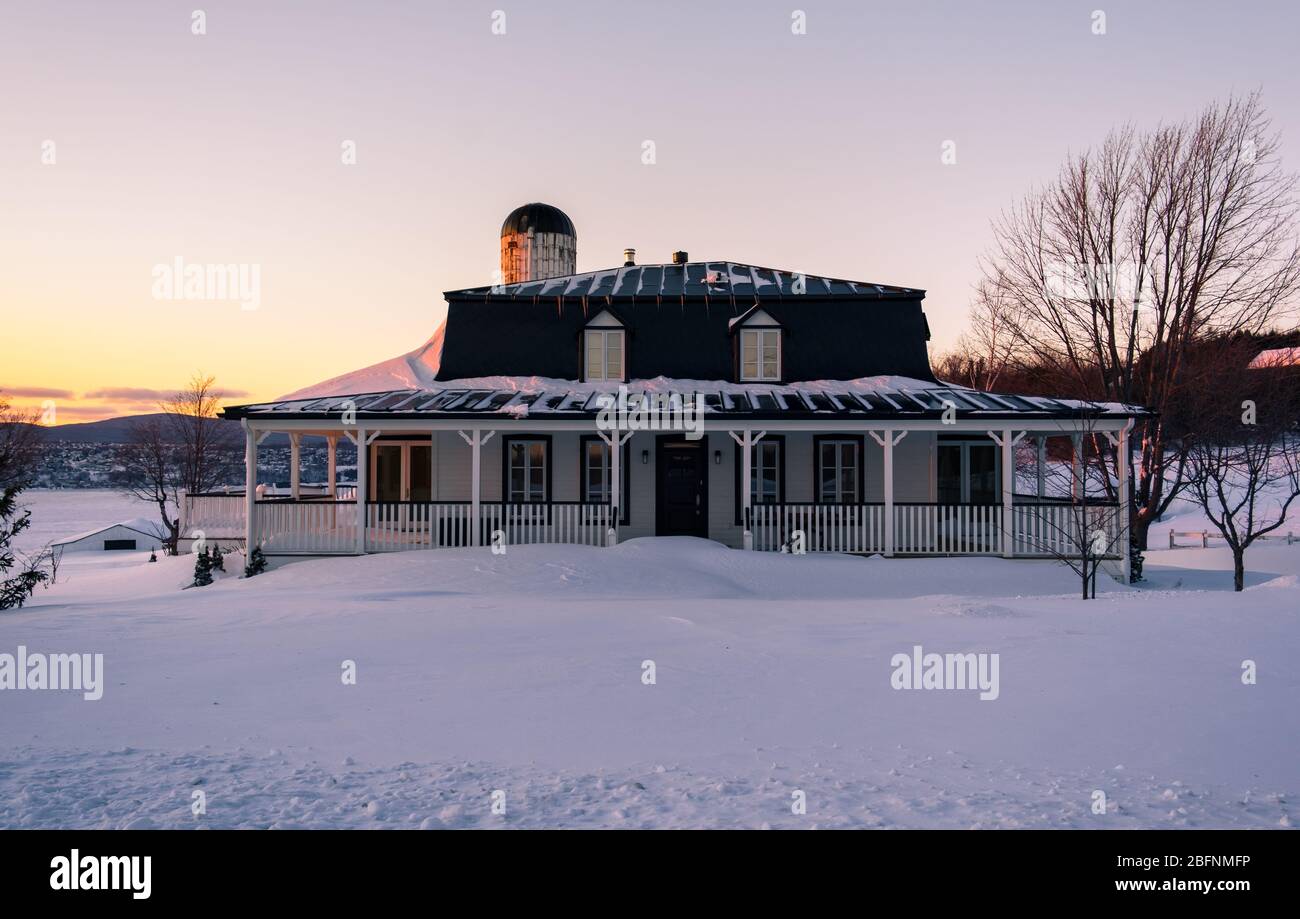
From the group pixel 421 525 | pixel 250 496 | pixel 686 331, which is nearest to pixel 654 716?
pixel 421 525

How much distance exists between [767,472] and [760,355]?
3090 millimetres

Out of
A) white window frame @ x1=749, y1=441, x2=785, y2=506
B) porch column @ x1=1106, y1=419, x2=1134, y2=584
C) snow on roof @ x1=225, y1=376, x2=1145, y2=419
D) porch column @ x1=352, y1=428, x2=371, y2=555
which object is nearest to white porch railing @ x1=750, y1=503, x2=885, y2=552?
white window frame @ x1=749, y1=441, x2=785, y2=506

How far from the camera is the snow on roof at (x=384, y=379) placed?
2062 centimetres

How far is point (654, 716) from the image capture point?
625cm

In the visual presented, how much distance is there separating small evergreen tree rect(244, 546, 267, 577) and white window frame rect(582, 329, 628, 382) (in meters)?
8.59

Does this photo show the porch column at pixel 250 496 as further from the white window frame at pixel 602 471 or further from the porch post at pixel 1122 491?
the porch post at pixel 1122 491

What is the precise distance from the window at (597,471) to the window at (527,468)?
0.90 metres

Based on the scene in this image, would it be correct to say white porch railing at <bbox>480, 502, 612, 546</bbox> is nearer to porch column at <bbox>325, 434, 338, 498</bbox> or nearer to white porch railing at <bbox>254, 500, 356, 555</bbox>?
white porch railing at <bbox>254, 500, 356, 555</bbox>

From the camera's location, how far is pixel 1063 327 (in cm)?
2300

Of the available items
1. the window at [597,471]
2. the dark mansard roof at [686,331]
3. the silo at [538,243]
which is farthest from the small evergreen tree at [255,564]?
the silo at [538,243]

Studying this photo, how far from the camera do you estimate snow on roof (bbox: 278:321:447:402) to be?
2062 centimetres

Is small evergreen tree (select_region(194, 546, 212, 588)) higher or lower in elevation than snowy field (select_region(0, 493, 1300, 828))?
lower

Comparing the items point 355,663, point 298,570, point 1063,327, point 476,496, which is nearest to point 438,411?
point 476,496
